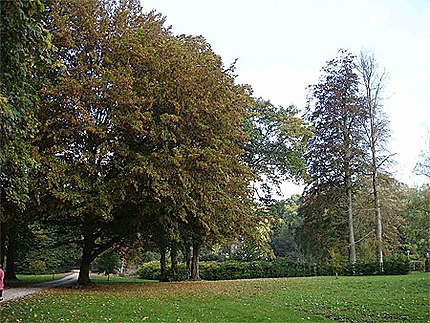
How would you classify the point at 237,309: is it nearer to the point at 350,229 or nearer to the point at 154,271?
the point at 350,229

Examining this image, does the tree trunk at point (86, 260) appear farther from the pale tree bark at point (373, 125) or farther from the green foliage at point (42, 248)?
the pale tree bark at point (373, 125)

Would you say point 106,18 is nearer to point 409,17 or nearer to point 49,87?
point 49,87

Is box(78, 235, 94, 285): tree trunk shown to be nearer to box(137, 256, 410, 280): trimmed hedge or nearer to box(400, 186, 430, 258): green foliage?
box(137, 256, 410, 280): trimmed hedge

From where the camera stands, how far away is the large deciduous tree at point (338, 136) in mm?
27203

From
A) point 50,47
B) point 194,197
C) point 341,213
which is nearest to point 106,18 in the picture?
point 194,197

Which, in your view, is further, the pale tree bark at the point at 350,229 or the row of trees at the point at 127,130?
the pale tree bark at the point at 350,229

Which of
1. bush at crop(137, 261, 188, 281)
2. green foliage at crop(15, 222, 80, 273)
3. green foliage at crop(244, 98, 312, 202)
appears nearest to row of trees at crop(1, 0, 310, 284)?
green foliage at crop(15, 222, 80, 273)

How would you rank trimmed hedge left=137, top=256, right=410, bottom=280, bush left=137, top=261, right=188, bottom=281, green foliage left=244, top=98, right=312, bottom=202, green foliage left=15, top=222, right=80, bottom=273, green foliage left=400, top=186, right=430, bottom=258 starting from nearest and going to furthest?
1. green foliage left=400, top=186, right=430, bottom=258
2. green foliage left=15, top=222, right=80, bottom=273
3. green foliage left=244, top=98, right=312, bottom=202
4. bush left=137, top=261, right=188, bottom=281
5. trimmed hedge left=137, top=256, right=410, bottom=280

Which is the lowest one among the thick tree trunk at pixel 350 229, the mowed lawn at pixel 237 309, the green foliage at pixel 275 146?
the mowed lawn at pixel 237 309

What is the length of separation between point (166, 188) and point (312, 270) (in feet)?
62.7

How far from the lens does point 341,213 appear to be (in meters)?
28.3

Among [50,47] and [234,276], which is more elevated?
[50,47]

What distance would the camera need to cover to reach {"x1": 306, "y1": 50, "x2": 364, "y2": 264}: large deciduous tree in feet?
89.2

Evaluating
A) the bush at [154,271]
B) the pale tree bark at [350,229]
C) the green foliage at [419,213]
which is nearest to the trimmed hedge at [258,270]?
the bush at [154,271]
